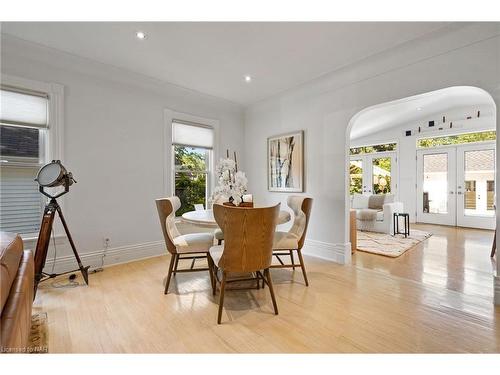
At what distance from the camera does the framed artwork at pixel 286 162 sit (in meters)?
3.93

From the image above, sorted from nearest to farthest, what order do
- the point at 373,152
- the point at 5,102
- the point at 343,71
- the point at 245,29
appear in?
the point at 245,29, the point at 5,102, the point at 343,71, the point at 373,152

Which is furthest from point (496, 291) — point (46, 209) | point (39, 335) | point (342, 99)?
point (46, 209)

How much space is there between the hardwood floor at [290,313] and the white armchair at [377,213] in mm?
2431

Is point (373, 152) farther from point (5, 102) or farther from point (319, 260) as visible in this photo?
point (5, 102)

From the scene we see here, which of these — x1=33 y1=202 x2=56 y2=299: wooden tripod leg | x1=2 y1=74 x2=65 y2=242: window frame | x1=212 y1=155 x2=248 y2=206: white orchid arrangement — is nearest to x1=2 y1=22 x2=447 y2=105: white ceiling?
x1=2 y1=74 x2=65 y2=242: window frame

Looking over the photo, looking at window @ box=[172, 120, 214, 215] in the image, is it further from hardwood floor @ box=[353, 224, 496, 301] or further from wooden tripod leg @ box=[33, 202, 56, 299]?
hardwood floor @ box=[353, 224, 496, 301]

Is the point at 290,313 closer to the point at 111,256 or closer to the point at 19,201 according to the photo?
the point at 111,256

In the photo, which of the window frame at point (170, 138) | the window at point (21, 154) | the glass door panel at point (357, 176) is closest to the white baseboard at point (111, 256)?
the window at point (21, 154)

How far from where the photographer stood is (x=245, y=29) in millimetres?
2369

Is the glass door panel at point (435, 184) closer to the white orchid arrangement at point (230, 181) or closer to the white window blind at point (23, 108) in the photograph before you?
the white orchid arrangement at point (230, 181)

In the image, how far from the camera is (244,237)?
191 centimetres

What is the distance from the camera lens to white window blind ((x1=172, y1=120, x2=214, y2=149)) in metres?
3.99
